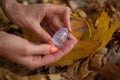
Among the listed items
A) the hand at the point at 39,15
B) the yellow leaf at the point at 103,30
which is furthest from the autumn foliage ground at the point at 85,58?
the hand at the point at 39,15

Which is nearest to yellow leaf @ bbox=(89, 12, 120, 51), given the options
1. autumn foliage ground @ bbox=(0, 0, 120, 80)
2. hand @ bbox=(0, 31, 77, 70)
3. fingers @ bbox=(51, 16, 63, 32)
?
autumn foliage ground @ bbox=(0, 0, 120, 80)

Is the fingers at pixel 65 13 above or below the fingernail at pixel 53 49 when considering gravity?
above

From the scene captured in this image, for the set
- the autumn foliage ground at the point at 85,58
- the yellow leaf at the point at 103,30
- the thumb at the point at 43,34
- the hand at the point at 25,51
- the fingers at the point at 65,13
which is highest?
the fingers at the point at 65,13

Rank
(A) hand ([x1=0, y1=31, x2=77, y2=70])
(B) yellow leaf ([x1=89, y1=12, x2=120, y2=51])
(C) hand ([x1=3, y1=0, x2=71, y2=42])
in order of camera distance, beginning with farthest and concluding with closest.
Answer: (B) yellow leaf ([x1=89, y1=12, x2=120, y2=51]), (C) hand ([x1=3, y1=0, x2=71, y2=42]), (A) hand ([x1=0, y1=31, x2=77, y2=70])

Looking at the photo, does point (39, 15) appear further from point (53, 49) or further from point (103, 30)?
point (103, 30)

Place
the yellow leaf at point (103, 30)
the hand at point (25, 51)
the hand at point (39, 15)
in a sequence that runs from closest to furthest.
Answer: the hand at point (25, 51) < the hand at point (39, 15) < the yellow leaf at point (103, 30)

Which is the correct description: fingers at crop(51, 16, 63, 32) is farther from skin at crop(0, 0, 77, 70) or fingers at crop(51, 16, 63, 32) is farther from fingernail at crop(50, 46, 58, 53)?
fingernail at crop(50, 46, 58, 53)

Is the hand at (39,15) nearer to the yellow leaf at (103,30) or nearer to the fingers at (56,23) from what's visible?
the fingers at (56,23)

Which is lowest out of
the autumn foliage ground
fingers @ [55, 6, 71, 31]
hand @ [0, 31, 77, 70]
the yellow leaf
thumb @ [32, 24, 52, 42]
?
the autumn foliage ground
